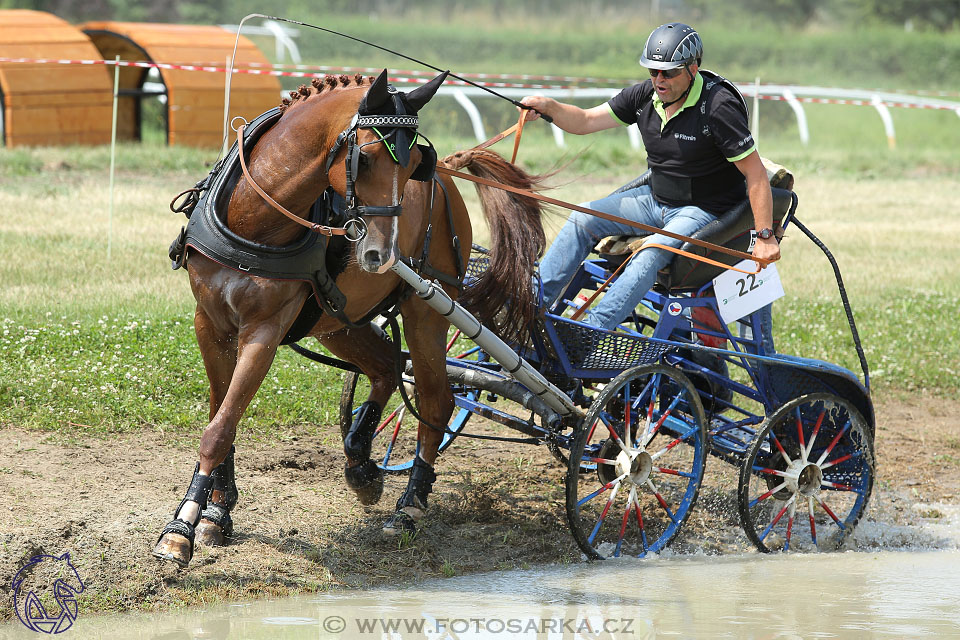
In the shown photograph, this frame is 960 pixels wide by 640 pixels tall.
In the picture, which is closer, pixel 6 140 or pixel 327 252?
pixel 327 252

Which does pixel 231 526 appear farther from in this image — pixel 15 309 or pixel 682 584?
pixel 15 309

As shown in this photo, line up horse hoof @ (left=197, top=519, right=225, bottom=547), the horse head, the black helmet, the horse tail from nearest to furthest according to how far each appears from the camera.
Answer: the horse head, horse hoof @ (left=197, top=519, right=225, bottom=547), the black helmet, the horse tail

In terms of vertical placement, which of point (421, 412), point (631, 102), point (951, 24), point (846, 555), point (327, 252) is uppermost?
point (951, 24)

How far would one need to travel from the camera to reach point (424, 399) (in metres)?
5.47

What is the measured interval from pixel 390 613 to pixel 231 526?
913mm

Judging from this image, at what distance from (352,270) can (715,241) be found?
70.3 inches

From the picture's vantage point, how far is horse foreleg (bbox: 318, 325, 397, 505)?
5480 mm

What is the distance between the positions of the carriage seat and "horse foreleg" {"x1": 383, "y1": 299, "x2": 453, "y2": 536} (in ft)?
3.26

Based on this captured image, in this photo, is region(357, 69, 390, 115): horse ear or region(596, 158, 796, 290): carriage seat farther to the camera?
region(596, 158, 796, 290): carriage seat

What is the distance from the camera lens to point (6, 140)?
14477 mm

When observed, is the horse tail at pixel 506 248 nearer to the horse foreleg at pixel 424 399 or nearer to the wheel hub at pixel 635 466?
the horse foreleg at pixel 424 399

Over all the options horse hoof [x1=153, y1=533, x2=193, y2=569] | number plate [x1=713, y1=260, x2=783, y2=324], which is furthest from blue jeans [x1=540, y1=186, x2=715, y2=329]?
horse hoof [x1=153, y1=533, x2=193, y2=569]

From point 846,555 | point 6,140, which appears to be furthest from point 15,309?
point 6,140

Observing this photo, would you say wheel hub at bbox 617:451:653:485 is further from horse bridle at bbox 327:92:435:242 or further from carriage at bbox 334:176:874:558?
horse bridle at bbox 327:92:435:242
